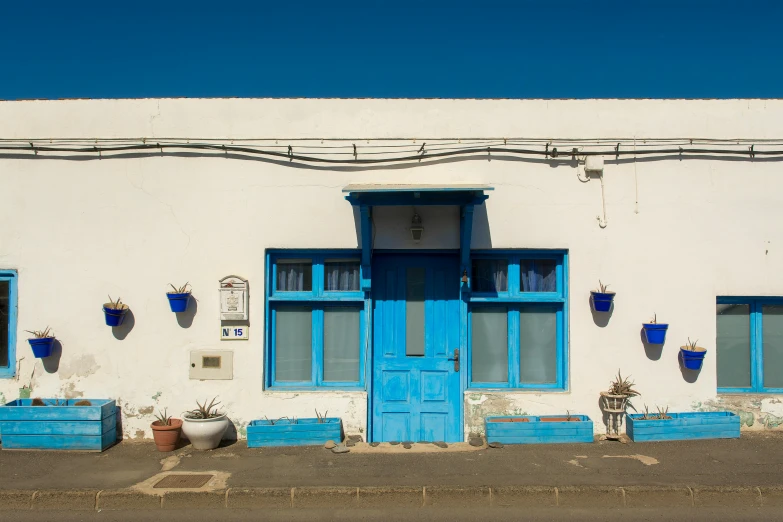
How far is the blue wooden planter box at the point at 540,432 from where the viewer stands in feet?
24.8

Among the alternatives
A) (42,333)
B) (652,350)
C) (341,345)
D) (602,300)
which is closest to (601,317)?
(602,300)

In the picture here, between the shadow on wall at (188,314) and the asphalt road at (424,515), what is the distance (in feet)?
8.04

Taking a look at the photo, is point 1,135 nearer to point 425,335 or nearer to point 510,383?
point 425,335

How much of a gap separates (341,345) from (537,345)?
241cm

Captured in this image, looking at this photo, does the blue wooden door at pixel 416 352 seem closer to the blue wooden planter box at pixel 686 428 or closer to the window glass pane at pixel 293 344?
the window glass pane at pixel 293 344

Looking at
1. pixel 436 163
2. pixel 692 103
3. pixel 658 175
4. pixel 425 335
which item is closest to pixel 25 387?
pixel 425 335

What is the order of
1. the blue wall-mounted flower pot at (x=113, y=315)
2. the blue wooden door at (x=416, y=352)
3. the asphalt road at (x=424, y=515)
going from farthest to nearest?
1. the blue wooden door at (x=416, y=352)
2. the blue wall-mounted flower pot at (x=113, y=315)
3. the asphalt road at (x=424, y=515)

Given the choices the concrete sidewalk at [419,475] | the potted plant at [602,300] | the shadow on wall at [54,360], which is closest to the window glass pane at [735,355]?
the concrete sidewalk at [419,475]

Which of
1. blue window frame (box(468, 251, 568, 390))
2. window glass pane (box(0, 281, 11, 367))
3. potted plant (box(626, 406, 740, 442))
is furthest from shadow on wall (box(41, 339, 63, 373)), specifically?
potted plant (box(626, 406, 740, 442))

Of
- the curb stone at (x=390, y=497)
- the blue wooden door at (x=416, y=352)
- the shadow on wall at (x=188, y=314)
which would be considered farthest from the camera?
the blue wooden door at (x=416, y=352)

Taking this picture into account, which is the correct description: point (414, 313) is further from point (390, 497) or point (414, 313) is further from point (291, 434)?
point (390, 497)

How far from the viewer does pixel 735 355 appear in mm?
8141

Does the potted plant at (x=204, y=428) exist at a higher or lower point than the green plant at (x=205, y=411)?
lower

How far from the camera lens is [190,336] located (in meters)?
7.91
